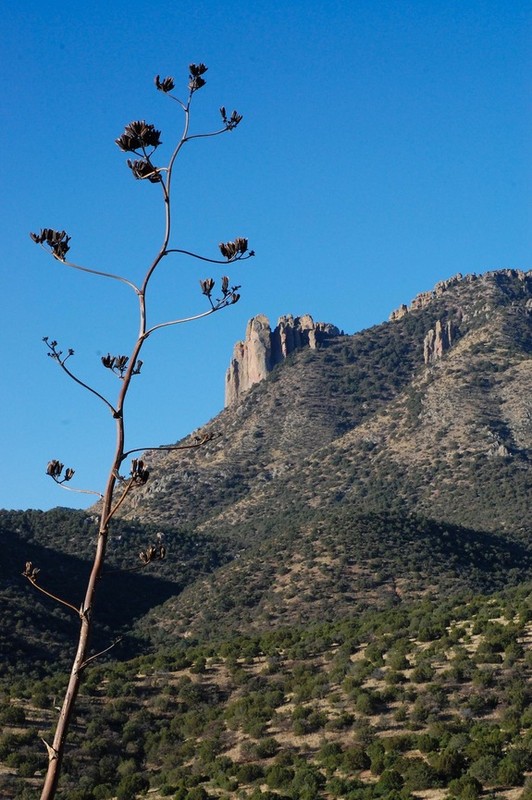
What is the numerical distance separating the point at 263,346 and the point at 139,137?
150m

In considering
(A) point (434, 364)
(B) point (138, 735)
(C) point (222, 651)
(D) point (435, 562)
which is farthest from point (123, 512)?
(B) point (138, 735)

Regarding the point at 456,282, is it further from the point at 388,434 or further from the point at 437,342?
the point at 388,434

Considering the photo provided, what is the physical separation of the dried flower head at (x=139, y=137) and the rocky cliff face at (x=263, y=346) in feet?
481

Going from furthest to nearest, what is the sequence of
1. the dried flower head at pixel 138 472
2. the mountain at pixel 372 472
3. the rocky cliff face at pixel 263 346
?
the rocky cliff face at pixel 263 346, the mountain at pixel 372 472, the dried flower head at pixel 138 472

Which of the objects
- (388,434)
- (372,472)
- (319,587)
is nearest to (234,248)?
(319,587)

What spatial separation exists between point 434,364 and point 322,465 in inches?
1127

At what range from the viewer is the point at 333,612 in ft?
225

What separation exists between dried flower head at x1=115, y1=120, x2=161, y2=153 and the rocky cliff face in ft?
481

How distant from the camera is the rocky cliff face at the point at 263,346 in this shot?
158 m

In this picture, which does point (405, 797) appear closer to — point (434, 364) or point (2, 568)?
point (2, 568)

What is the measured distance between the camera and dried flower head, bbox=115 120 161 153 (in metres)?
8.27

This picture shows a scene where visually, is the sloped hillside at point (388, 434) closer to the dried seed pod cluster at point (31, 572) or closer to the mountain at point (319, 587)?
the mountain at point (319, 587)

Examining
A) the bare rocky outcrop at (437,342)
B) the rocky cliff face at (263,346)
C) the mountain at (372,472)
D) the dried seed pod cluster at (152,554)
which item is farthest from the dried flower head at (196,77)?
the rocky cliff face at (263,346)

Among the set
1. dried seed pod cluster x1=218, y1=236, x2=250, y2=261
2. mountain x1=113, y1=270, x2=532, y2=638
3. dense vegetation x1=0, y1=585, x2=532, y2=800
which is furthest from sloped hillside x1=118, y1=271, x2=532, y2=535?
dried seed pod cluster x1=218, y1=236, x2=250, y2=261
